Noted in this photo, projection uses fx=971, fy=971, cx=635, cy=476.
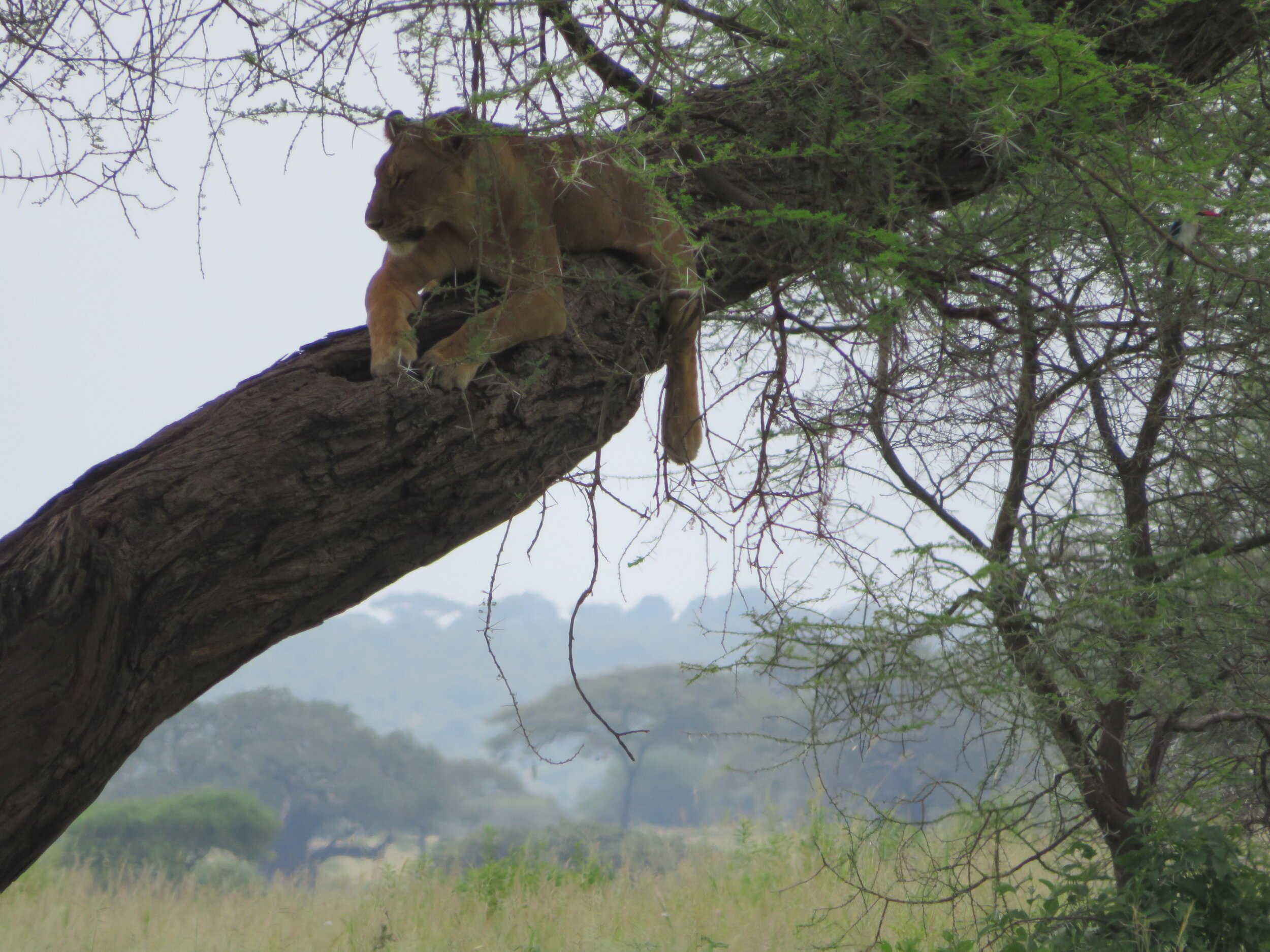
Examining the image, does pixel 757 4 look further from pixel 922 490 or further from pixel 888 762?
pixel 888 762

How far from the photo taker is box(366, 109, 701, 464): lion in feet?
6.13

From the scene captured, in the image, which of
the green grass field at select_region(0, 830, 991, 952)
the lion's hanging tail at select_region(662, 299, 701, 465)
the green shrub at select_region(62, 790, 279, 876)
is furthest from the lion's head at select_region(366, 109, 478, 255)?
the green shrub at select_region(62, 790, 279, 876)

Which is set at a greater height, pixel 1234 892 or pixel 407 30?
pixel 407 30

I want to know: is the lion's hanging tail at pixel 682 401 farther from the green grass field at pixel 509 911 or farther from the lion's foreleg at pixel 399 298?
the green grass field at pixel 509 911

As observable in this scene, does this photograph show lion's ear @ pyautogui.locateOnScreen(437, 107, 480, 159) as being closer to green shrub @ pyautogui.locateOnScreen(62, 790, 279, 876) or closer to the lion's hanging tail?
the lion's hanging tail

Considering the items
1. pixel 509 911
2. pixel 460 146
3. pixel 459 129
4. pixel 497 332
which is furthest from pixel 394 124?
pixel 509 911

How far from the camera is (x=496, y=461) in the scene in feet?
6.19

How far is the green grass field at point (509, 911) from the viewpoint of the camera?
473 cm

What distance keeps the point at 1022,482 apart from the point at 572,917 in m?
3.32

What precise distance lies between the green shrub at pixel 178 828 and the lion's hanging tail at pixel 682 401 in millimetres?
11415

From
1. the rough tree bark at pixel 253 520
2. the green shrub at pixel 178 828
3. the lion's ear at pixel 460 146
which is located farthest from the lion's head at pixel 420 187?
the green shrub at pixel 178 828

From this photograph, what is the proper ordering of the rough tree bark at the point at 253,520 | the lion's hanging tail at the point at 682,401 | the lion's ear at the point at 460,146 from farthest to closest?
1. the lion's hanging tail at the point at 682,401
2. the lion's ear at the point at 460,146
3. the rough tree bark at the point at 253,520

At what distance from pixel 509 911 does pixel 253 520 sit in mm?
4300

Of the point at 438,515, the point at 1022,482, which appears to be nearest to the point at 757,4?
the point at 438,515
